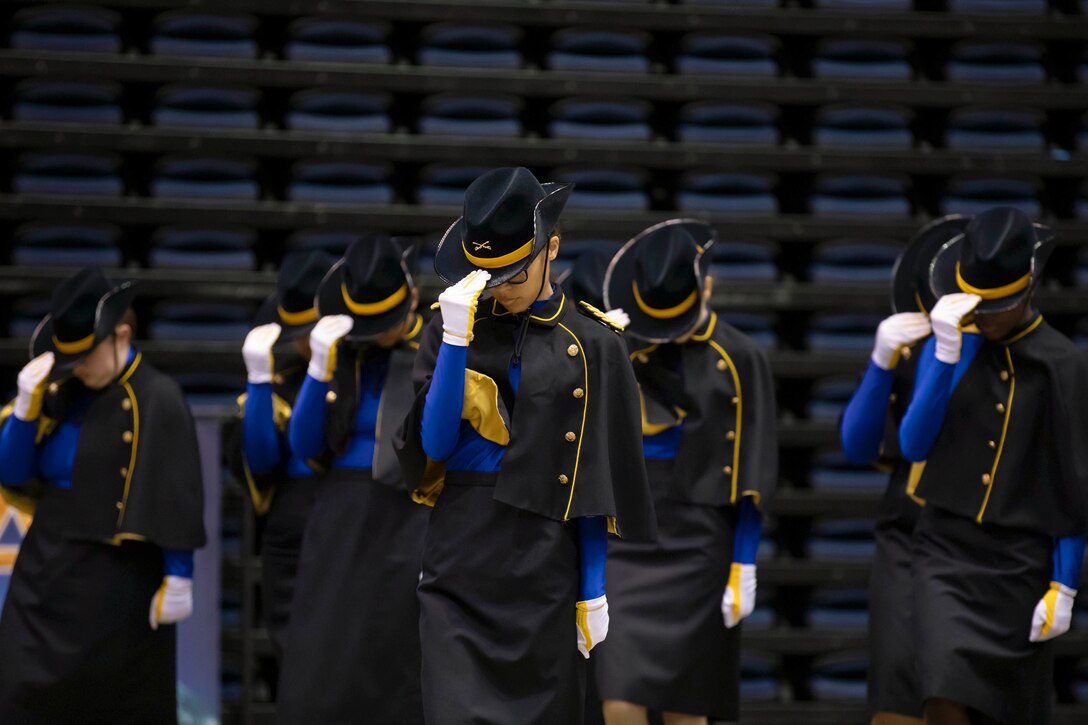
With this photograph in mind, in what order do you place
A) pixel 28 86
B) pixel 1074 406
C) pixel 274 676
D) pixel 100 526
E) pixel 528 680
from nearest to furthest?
pixel 528 680
pixel 1074 406
pixel 100 526
pixel 274 676
pixel 28 86

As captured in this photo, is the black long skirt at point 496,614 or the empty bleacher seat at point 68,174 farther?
the empty bleacher seat at point 68,174

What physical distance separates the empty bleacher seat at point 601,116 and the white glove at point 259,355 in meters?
2.83

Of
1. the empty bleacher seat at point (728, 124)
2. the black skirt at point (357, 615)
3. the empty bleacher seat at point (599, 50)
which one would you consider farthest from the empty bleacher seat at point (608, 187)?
the black skirt at point (357, 615)

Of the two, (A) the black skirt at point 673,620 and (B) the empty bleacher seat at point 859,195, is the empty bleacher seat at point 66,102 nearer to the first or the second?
(B) the empty bleacher seat at point 859,195

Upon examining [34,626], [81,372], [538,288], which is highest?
[538,288]

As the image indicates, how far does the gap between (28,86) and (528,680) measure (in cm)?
511

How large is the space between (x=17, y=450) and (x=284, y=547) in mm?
998

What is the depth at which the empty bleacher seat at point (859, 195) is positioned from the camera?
7.49 m

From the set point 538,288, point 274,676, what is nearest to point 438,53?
point 274,676

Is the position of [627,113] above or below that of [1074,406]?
above

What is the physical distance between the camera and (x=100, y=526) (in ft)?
15.8

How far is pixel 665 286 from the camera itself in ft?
15.8

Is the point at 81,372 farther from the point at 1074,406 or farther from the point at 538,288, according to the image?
the point at 1074,406

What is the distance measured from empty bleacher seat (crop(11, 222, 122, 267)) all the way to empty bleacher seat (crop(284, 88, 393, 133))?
107cm
